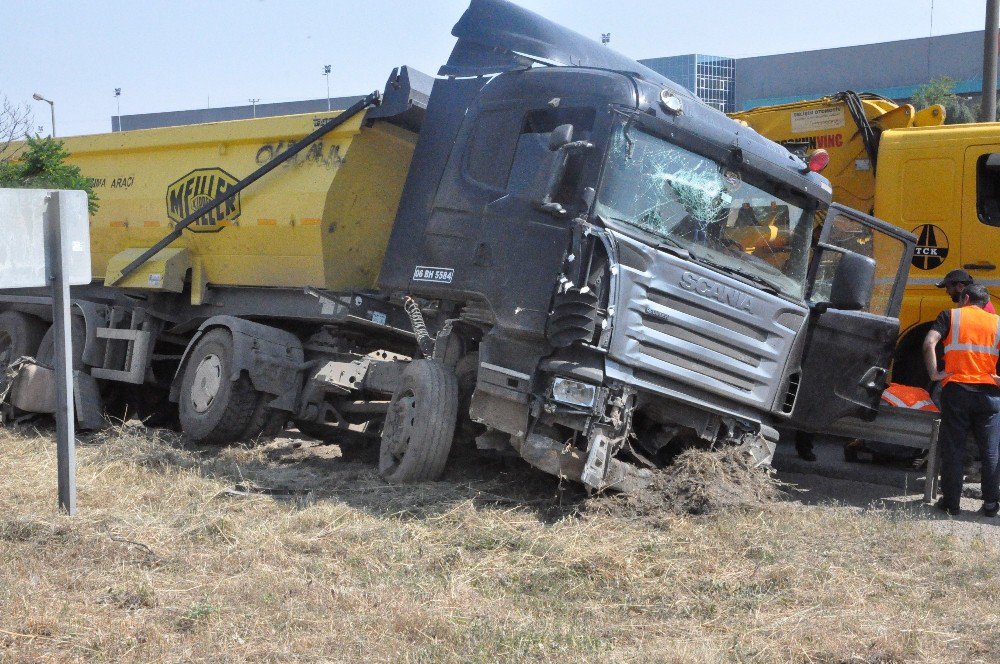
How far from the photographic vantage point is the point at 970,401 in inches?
296

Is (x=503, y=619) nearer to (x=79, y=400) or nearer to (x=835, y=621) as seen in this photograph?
(x=835, y=621)

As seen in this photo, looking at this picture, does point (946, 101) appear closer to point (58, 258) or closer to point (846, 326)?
point (846, 326)

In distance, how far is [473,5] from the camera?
26.6 ft

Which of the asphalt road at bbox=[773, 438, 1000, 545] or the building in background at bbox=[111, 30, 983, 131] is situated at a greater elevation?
the building in background at bbox=[111, 30, 983, 131]

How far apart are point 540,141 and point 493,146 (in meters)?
0.43

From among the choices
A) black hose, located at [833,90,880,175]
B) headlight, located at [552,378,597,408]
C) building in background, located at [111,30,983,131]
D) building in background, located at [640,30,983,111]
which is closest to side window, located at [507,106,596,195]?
headlight, located at [552,378,597,408]

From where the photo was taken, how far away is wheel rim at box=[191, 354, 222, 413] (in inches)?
360

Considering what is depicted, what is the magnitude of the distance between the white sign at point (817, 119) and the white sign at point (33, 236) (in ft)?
23.1

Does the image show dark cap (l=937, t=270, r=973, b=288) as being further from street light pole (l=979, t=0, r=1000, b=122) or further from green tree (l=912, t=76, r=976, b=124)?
green tree (l=912, t=76, r=976, b=124)

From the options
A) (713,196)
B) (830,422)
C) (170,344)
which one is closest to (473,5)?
(713,196)

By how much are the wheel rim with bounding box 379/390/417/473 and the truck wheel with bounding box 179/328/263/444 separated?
1.94m

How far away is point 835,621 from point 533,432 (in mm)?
2323

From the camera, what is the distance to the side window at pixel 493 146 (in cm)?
722

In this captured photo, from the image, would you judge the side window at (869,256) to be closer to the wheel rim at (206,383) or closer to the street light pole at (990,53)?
the wheel rim at (206,383)
